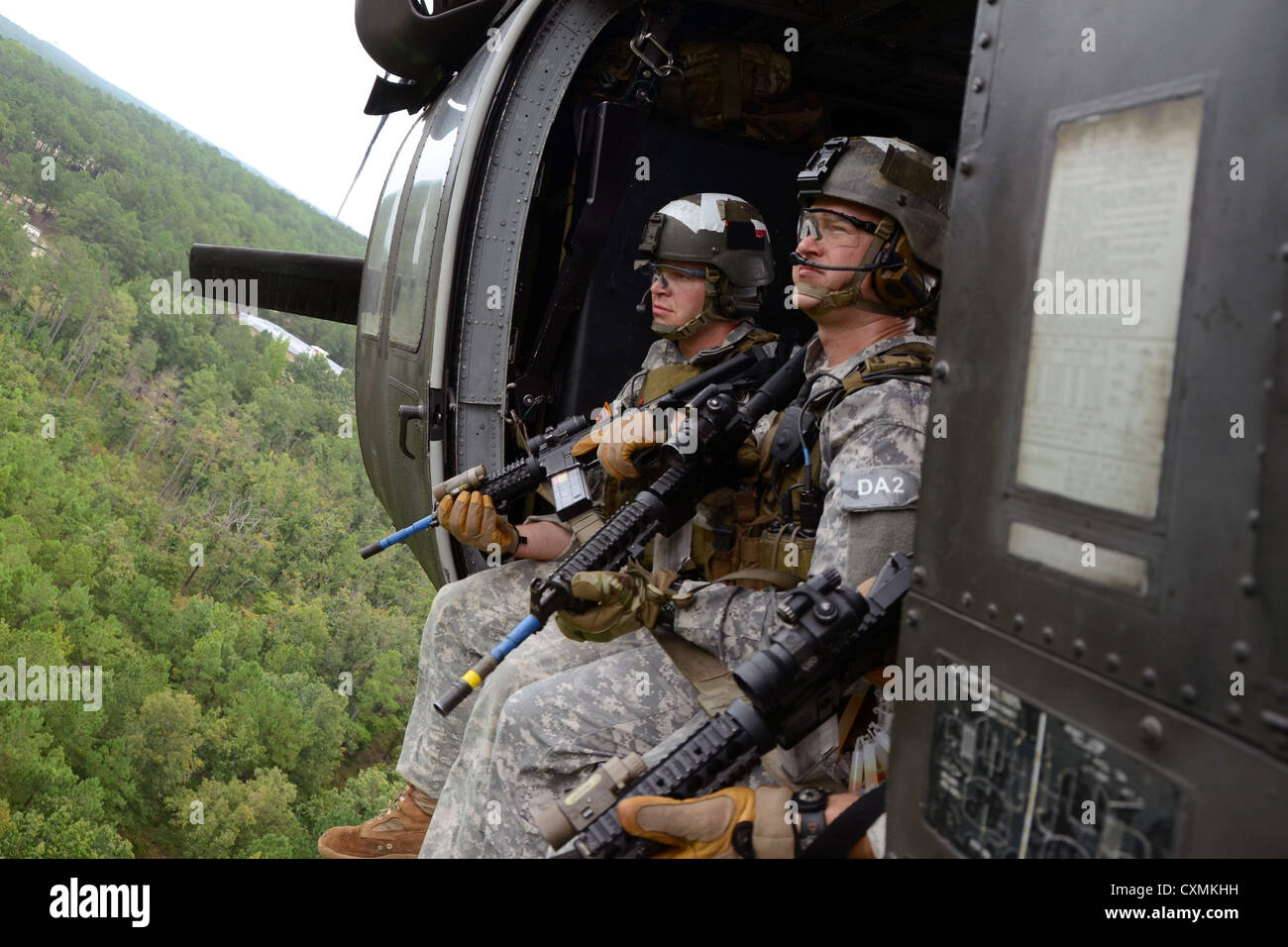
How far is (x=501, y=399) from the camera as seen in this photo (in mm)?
3959

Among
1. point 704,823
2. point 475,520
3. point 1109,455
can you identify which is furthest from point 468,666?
point 1109,455

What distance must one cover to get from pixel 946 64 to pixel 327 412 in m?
45.4

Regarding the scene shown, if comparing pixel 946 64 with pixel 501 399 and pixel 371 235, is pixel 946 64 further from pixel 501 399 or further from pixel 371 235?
pixel 371 235

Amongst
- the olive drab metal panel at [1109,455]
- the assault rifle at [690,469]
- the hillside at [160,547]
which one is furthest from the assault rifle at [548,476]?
the hillside at [160,547]

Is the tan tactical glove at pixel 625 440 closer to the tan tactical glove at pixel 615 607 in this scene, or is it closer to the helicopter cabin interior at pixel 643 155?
the tan tactical glove at pixel 615 607

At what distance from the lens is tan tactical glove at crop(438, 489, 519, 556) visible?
3.56m

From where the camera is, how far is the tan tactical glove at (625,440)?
3117 millimetres

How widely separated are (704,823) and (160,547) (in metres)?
41.3

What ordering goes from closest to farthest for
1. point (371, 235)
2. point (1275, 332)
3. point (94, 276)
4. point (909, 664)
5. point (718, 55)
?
point (1275, 332) → point (909, 664) → point (718, 55) → point (371, 235) → point (94, 276)

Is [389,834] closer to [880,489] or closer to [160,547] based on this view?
[880,489]

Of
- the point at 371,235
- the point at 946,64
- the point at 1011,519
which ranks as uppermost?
the point at 946,64

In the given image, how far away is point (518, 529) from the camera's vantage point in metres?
3.73

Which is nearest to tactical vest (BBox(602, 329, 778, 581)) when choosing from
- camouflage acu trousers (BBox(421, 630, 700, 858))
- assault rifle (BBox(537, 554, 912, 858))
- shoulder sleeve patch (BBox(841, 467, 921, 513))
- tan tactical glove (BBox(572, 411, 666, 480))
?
tan tactical glove (BBox(572, 411, 666, 480))

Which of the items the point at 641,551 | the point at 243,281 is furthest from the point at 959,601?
the point at 243,281
